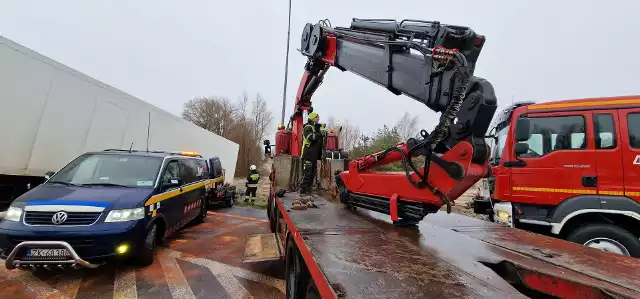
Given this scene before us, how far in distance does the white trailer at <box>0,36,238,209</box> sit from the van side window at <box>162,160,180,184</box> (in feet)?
6.80

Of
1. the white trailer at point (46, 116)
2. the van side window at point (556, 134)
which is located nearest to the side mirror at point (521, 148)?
the van side window at point (556, 134)

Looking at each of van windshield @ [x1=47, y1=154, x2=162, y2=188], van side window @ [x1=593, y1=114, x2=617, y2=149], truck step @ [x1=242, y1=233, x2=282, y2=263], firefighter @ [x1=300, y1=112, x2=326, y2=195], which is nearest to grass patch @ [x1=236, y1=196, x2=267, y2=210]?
firefighter @ [x1=300, y1=112, x2=326, y2=195]

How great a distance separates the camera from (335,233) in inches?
120

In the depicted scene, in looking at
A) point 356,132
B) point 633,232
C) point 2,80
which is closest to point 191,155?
point 2,80

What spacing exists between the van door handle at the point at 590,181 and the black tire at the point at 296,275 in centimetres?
380

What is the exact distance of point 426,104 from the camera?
319cm

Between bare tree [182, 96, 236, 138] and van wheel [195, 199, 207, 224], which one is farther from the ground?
bare tree [182, 96, 236, 138]

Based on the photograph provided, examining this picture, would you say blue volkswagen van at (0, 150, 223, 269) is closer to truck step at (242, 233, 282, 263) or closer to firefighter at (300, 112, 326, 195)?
truck step at (242, 233, 282, 263)

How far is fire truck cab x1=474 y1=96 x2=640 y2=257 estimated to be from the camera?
3.98m

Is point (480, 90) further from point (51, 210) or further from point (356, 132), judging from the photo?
point (356, 132)

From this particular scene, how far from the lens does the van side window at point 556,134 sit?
4.39 meters

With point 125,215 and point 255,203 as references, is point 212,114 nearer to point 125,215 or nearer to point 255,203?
point 255,203

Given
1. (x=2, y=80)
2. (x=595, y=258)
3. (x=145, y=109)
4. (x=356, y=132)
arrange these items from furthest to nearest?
1. (x=356, y=132)
2. (x=145, y=109)
3. (x=2, y=80)
4. (x=595, y=258)

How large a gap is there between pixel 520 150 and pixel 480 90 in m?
2.42
